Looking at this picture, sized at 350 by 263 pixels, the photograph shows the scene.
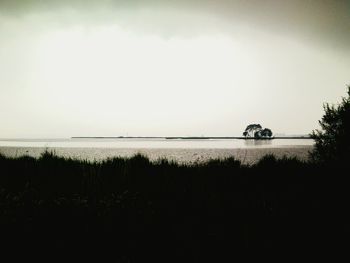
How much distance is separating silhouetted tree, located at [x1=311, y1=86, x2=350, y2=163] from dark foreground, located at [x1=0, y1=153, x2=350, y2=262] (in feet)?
11.2

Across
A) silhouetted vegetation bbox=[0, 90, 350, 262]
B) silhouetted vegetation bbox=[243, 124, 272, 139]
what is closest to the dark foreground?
silhouetted vegetation bbox=[0, 90, 350, 262]

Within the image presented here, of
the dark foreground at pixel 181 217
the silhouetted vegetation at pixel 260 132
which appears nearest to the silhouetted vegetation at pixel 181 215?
the dark foreground at pixel 181 217

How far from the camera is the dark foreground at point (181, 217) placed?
4.33m

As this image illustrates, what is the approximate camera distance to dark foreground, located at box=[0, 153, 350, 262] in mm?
4332

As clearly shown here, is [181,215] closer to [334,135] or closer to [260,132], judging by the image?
[334,135]

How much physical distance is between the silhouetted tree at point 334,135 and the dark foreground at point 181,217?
340cm

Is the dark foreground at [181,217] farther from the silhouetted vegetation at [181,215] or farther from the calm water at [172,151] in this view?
the calm water at [172,151]

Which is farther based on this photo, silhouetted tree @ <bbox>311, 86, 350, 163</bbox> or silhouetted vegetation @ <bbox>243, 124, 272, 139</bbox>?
silhouetted vegetation @ <bbox>243, 124, 272, 139</bbox>

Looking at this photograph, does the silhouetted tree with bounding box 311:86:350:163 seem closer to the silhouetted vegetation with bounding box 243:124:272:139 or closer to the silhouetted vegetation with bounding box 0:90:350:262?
the silhouetted vegetation with bounding box 0:90:350:262

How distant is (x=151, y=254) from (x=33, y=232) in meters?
2.26

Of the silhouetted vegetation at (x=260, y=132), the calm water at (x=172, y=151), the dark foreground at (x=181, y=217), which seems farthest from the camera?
the silhouetted vegetation at (x=260, y=132)

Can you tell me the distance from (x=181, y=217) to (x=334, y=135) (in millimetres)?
10503

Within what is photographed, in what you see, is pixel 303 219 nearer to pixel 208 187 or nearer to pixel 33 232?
pixel 208 187

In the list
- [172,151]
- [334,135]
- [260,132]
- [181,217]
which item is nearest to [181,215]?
[181,217]
